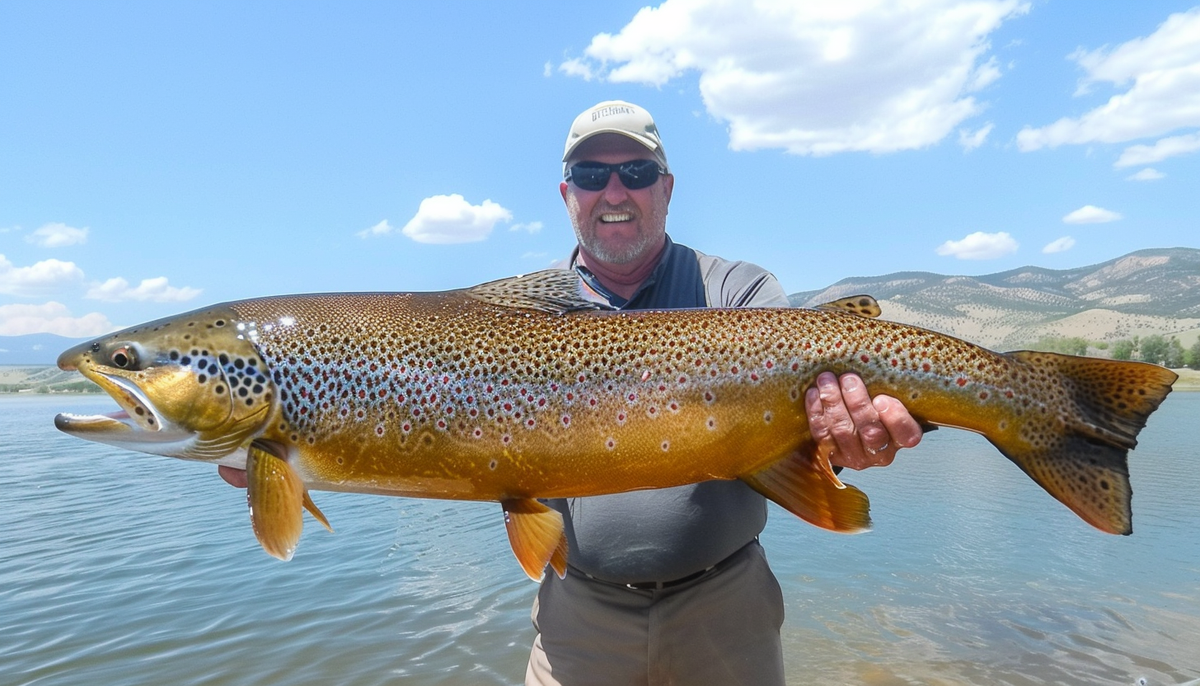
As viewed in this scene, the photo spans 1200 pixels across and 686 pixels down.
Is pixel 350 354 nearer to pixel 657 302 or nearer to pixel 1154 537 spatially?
pixel 657 302

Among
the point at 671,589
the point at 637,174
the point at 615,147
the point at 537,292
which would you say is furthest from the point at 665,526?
the point at 615,147

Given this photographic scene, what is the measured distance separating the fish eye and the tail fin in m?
3.41

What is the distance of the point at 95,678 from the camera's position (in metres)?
8.17

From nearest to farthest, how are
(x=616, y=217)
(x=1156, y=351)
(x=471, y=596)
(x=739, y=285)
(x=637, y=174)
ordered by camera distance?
Result: (x=739, y=285)
(x=616, y=217)
(x=637, y=174)
(x=471, y=596)
(x=1156, y=351)

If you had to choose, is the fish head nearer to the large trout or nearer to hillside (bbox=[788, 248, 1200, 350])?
the large trout

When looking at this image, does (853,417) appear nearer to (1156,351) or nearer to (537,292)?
(537,292)

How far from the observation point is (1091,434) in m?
2.93

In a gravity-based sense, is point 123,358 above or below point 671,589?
above

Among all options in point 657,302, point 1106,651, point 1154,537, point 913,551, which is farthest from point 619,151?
point 1154,537

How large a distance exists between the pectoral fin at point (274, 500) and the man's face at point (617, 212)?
7.36ft

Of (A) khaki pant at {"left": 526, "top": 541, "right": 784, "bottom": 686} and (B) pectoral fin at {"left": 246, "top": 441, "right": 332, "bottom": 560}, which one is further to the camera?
(A) khaki pant at {"left": 526, "top": 541, "right": 784, "bottom": 686}

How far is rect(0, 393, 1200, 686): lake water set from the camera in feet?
26.7

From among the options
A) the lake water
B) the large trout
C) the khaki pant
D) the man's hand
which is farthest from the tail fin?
the lake water

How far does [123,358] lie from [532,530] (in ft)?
5.86
